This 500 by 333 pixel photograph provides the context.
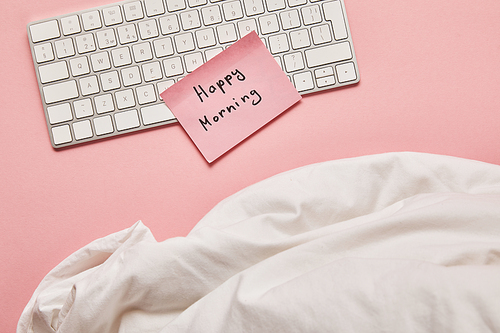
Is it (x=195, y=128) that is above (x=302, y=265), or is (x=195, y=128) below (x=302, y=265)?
above

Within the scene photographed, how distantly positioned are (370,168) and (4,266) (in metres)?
0.61

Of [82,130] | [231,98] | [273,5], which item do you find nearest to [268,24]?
[273,5]

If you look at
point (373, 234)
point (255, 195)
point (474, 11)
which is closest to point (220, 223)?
point (255, 195)

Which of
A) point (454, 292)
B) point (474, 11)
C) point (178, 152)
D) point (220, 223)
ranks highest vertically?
point (474, 11)

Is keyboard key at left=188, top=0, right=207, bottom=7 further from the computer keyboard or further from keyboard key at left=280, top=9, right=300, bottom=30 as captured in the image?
keyboard key at left=280, top=9, right=300, bottom=30

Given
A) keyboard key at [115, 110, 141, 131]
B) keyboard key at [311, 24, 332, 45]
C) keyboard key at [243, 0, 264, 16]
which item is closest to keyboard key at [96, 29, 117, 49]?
keyboard key at [115, 110, 141, 131]

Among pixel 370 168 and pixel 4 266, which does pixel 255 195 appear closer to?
pixel 370 168

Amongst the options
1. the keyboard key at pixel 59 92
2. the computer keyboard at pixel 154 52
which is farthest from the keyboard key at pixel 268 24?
the keyboard key at pixel 59 92

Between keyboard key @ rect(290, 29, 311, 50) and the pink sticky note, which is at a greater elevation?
keyboard key @ rect(290, 29, 311, 50)

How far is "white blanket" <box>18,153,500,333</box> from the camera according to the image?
378 mm

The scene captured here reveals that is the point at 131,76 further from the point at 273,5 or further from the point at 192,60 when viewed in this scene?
the point at 273,5

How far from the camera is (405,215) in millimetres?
451

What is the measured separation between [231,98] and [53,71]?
0.29 metres

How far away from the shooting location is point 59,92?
22.5 inches
